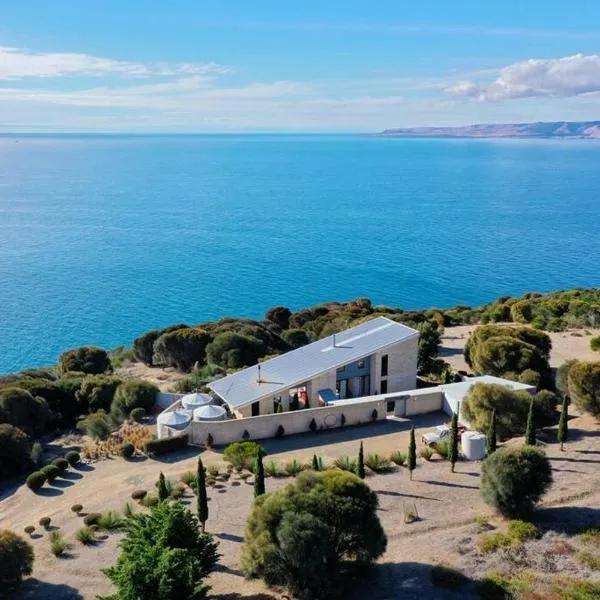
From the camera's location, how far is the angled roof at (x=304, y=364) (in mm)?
34125

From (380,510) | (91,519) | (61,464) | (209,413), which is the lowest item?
(61,464)

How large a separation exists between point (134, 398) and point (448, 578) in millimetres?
23216

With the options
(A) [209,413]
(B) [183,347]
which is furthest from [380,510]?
(B) [183,347]

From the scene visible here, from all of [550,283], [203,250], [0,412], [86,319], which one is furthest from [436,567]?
[203,250]

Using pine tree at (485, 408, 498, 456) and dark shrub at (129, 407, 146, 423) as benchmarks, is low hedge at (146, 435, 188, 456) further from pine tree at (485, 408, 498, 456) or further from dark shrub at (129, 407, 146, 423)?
pine tree at (485, 408, 498, 456)

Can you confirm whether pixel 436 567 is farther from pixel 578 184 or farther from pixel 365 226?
pixel 578 184

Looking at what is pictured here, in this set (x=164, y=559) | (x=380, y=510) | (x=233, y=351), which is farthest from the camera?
(x=233, y=351)

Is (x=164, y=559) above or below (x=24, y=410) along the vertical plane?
above

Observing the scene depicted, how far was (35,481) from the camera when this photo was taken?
27.4 meters

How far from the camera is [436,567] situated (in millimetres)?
18766

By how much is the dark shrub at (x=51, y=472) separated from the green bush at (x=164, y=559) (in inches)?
430

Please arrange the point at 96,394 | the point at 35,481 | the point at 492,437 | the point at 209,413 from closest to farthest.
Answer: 1. the point at 492,437
2. the point at 35,481
3. the point at 209,413
4. the point at 96,394

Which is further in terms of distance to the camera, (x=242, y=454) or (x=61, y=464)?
(x=61, y=464)

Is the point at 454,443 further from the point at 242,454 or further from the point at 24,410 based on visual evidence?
the point at 24,410
